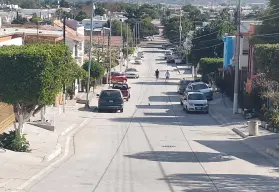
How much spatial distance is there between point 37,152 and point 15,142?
37.7 inches

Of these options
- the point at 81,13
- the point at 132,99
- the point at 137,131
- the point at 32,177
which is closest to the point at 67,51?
the point at 32,177

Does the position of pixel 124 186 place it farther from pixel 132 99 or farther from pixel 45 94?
pixel 132 99

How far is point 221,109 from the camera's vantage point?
5316cm

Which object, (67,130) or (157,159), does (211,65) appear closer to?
(67,130)

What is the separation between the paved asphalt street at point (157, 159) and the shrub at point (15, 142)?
1.78m

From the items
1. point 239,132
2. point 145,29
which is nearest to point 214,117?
point 239,132

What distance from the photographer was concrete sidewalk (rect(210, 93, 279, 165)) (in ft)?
103

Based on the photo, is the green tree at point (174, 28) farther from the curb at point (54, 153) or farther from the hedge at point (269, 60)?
the curb at point (54, 153)

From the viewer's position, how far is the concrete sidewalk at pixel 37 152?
21.2 meters

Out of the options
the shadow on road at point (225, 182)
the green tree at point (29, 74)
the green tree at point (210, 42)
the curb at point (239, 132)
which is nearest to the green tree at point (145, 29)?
the green tree at point (210, 42)

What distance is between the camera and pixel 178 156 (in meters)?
28.3

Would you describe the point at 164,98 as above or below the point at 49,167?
below

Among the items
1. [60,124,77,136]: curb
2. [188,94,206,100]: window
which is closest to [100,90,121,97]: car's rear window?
[188,94,206,100]: window

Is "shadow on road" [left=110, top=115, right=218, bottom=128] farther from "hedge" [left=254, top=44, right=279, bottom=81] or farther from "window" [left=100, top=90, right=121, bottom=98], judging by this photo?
"hedge" [left=254, top=44, right=279, bottom=81]
